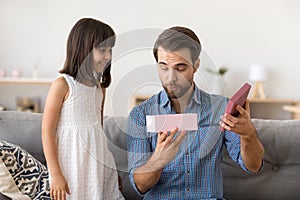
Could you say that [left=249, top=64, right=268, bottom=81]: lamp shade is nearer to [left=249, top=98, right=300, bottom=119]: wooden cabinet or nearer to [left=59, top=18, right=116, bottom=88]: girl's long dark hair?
[left=249, top=98, right=300, bottom=119]: wooden cabinet

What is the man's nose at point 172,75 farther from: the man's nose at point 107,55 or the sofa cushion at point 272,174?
the sofa cushion at point 272,174

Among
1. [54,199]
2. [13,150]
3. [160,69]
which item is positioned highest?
[160,69]

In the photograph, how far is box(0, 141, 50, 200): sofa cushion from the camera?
1.22 meters

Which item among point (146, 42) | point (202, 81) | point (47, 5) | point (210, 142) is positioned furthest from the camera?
point (47, 5)

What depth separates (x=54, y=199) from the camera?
48.6 inches

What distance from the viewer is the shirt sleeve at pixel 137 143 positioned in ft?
3.96

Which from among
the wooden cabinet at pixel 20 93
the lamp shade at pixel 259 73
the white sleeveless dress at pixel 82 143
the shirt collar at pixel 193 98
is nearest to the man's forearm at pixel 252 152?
the shirt collar at pixel 193 98

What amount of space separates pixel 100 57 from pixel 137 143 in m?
0.28

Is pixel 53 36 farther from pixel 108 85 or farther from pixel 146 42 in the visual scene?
pixel 146 42

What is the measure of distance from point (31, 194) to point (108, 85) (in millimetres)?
391

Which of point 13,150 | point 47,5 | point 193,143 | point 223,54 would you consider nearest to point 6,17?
point 47,5

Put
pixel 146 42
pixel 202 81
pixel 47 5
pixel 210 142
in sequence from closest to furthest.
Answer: pixel 146 42 < pixel 202 81 < pixel 210 142 < pixel 47 5

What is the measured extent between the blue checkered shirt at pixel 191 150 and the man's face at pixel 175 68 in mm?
68

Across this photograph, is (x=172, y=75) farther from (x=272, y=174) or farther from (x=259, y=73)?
(x=259, y=73)
